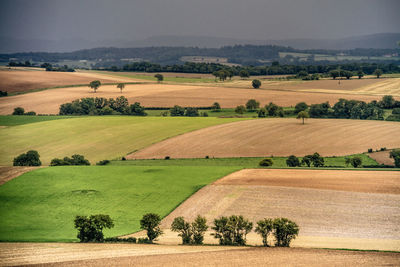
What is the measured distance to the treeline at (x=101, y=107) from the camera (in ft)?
346

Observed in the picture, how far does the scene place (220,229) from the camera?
39.8 meters

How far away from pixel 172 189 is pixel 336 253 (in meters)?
25.5

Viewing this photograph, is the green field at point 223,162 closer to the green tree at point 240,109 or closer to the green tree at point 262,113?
the green tree at point 262,113

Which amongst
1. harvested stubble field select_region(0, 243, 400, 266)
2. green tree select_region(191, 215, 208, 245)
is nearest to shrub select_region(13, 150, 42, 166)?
harvested stubble field select_region(0, 243, 400, 266)

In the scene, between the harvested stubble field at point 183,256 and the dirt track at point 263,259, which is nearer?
the dirt track at point 263,259

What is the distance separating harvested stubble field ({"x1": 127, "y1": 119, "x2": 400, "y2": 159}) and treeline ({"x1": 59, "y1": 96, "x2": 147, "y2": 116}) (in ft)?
87.6

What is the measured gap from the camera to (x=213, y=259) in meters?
33.4

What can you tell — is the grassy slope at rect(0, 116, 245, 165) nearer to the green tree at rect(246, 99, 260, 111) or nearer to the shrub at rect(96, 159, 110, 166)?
the shrub at rect(96, 159, 110, 166)

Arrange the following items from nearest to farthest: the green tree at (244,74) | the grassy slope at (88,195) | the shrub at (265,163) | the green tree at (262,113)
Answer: the grassy slope at (88,195) → the shrub at (265,163) → the green tree at (262,113) → the green tree at (244,74)

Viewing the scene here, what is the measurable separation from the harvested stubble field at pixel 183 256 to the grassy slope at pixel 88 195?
5.69m

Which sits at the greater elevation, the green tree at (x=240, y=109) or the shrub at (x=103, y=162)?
the green tree at (x=240, y=109)

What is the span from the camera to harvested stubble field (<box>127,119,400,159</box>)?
73.7 meters

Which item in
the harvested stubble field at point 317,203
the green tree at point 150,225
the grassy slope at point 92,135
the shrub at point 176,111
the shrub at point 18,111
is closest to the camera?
the harvested stubble field at point 317,203

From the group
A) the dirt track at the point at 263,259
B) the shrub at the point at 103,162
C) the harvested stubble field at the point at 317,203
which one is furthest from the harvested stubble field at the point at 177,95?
the dirt track at the point at 263,259
